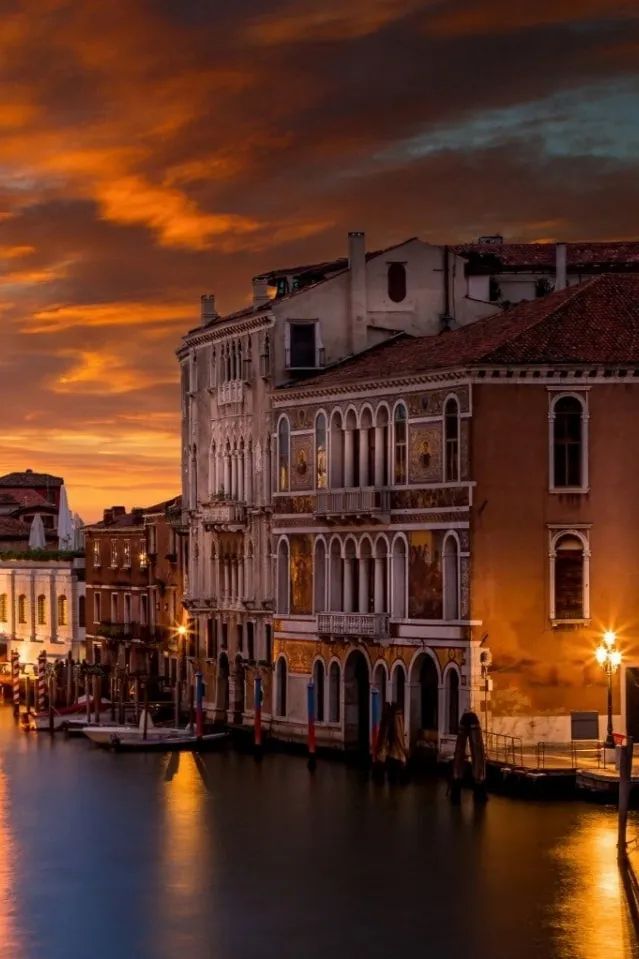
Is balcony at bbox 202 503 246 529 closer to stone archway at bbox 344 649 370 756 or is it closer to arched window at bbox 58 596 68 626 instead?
stone archway at bbox 344 649 370 756

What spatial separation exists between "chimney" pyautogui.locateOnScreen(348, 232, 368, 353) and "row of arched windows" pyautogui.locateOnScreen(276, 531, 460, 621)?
15.5ft

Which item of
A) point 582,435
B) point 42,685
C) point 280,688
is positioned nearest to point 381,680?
point 280,688

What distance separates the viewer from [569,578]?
188ft

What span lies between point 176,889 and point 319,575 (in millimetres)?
18155

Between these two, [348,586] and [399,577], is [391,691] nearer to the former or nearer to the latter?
[399,577]

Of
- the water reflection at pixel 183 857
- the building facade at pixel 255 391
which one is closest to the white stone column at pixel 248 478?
the building facade at pixel 255 391

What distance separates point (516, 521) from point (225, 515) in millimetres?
14649

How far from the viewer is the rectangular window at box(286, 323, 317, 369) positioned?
218ft

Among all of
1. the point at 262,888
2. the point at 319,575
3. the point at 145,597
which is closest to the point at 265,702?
the point at 319,575

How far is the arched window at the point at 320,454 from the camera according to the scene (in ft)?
209

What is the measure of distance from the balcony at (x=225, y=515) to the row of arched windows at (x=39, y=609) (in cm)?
1898

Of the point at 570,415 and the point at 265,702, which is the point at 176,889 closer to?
the point at 570,415

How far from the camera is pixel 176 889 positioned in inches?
1841

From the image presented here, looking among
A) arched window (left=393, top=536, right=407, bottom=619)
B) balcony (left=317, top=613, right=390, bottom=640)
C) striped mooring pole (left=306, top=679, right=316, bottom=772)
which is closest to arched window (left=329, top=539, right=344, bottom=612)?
balcony (left=317, top=613, right=390, bottom=640)
